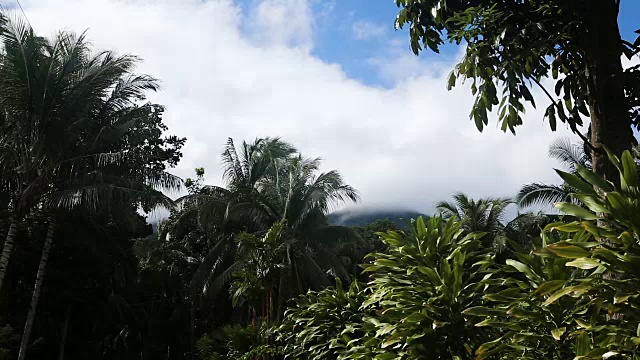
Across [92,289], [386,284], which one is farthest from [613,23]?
[92,289]

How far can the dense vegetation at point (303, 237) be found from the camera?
3131 millimetres

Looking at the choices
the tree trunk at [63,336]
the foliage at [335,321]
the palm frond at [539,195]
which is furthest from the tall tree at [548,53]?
the tree trunk at [63,336]

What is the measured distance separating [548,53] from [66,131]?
10551mm

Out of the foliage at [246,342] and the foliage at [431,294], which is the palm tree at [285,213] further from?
the foliage at [431,294]

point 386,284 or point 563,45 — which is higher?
point 563,45

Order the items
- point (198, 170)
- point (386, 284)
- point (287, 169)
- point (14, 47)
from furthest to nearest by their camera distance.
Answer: point (198, 170), point (287, 169), point (14, 47), point (386, 284)

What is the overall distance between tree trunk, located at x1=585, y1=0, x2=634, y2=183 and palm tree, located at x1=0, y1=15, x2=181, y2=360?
33.5 feet

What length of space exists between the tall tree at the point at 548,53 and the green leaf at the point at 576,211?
843 mm

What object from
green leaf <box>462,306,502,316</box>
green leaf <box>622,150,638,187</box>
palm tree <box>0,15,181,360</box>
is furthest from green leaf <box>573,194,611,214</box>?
palm tree <box>0,15,181,360</box>

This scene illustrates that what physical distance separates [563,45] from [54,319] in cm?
2119

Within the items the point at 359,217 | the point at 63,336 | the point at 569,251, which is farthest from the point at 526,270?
the point at 359,217

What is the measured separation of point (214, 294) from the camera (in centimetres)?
1698

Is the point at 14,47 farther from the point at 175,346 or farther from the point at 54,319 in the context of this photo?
the point at 175,346

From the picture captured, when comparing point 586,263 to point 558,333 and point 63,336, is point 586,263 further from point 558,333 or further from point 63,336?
point 63,336
